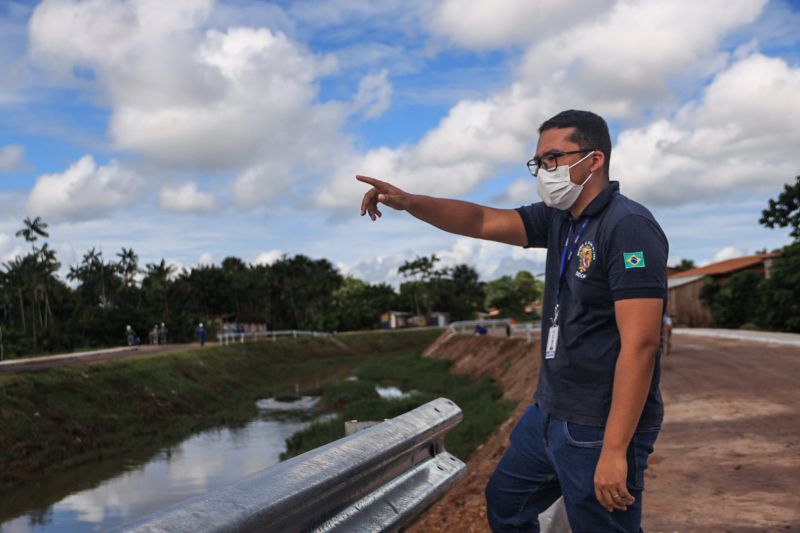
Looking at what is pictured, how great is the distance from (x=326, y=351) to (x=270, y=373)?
13.7m

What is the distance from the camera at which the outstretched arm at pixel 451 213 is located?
2.93 meters

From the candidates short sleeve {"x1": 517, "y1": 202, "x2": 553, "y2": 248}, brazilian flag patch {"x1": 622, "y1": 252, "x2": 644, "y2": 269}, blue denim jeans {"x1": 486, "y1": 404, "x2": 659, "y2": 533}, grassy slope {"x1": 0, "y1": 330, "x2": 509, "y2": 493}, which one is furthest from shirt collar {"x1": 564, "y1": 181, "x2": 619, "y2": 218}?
grassy slope {"x1": 0, "y1": 330, "x2": 509, "y2": 493}

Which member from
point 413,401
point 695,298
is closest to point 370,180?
point 413,401

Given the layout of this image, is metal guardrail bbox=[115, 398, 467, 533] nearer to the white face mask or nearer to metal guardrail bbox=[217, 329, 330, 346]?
the white face mask

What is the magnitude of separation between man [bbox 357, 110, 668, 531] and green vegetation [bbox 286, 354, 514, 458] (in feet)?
34.0

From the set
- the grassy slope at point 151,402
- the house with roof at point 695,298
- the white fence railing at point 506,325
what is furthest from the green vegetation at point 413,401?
the house with roof at point 695,298

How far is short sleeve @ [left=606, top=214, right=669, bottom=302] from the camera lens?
232 centimetres

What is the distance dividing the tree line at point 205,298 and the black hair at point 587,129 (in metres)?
48.3

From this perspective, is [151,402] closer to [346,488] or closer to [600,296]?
[346,488]

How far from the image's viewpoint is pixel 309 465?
2.38 metres

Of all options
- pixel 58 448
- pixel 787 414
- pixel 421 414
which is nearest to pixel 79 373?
pixel 58 448

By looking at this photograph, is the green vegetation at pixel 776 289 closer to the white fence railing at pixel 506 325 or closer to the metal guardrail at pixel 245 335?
the white fence railing at pixel 506 325

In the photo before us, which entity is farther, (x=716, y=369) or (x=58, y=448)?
(x=58, y=448)

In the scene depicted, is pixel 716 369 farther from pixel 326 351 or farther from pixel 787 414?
pixel 326 351
